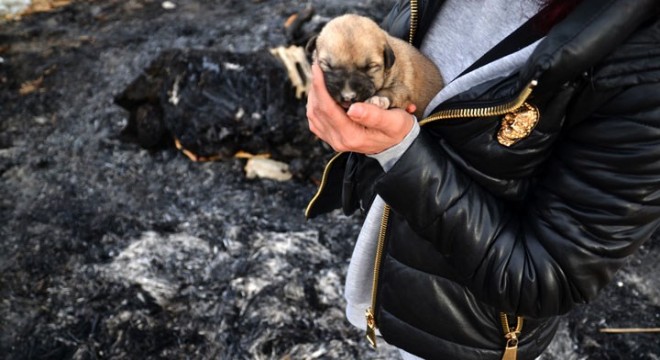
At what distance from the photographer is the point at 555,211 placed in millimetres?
1405

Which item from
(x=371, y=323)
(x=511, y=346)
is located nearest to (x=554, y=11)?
(x=511, y=346)

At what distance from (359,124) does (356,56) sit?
53cm

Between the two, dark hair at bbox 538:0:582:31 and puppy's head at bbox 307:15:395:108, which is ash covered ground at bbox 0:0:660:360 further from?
dark hair at bbox 538:0:582:31

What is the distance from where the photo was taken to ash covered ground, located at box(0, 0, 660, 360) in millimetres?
2986

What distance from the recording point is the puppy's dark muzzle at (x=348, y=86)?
5.83 feet

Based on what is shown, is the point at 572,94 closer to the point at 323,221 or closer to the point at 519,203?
the point at 519,203

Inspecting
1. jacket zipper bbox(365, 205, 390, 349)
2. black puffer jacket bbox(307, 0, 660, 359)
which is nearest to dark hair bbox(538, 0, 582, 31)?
black puffer jacket bbox(307, 0, 660, 359)

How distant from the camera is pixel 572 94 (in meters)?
1.32

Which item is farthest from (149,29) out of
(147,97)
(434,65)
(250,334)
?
(434,65)

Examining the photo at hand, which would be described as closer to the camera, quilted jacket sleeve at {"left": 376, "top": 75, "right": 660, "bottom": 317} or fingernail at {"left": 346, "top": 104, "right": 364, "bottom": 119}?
quilted jacket sleeve at {"left": 376, "top": 75, "right": 660, "bottom": 317}

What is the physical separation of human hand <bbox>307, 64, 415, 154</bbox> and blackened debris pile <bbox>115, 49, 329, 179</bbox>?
228cm

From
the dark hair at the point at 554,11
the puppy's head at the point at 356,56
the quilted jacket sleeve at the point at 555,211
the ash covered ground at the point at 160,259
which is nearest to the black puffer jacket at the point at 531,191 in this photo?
the quilted jacket sleeve at the point at 555,211

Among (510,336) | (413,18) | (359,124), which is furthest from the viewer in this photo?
(413,18)

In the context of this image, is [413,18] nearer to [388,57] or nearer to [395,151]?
[388,57]
